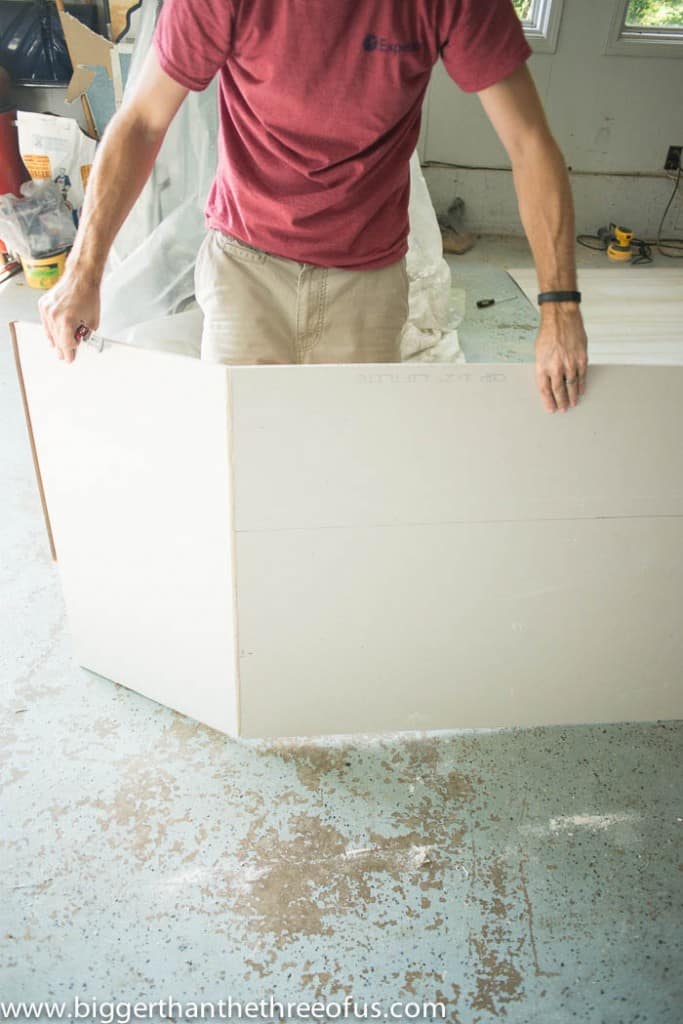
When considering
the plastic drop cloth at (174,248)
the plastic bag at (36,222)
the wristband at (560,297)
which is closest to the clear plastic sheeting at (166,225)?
the plastic drop cloth at (174,248)

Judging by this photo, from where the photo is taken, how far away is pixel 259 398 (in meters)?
1.09

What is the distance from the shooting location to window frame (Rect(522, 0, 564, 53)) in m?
3.76

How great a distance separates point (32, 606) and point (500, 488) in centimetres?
115

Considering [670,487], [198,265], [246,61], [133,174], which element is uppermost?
[246,61]

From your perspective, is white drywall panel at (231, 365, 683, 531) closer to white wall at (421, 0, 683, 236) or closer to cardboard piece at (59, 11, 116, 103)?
cardboard piece at (59, 11, 116, 103)

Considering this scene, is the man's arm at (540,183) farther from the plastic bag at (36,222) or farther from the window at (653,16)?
the window at (653,16)

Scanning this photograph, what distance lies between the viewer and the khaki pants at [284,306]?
4.80 ft

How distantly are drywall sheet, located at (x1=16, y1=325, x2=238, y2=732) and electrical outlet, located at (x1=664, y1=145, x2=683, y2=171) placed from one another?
4068mm

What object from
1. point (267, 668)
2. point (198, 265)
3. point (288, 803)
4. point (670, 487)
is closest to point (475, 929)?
point (288, 803)

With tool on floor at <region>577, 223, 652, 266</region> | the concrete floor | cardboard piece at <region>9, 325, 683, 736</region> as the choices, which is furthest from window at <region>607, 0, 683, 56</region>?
the concrete floor

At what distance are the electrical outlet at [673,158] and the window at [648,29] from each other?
451 mm

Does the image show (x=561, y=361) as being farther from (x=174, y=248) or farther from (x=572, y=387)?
(x=174, y=248)

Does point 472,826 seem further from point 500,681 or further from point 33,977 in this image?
point 33,977

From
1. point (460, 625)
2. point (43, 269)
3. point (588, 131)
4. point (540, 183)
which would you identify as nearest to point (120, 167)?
point (540, 183)
